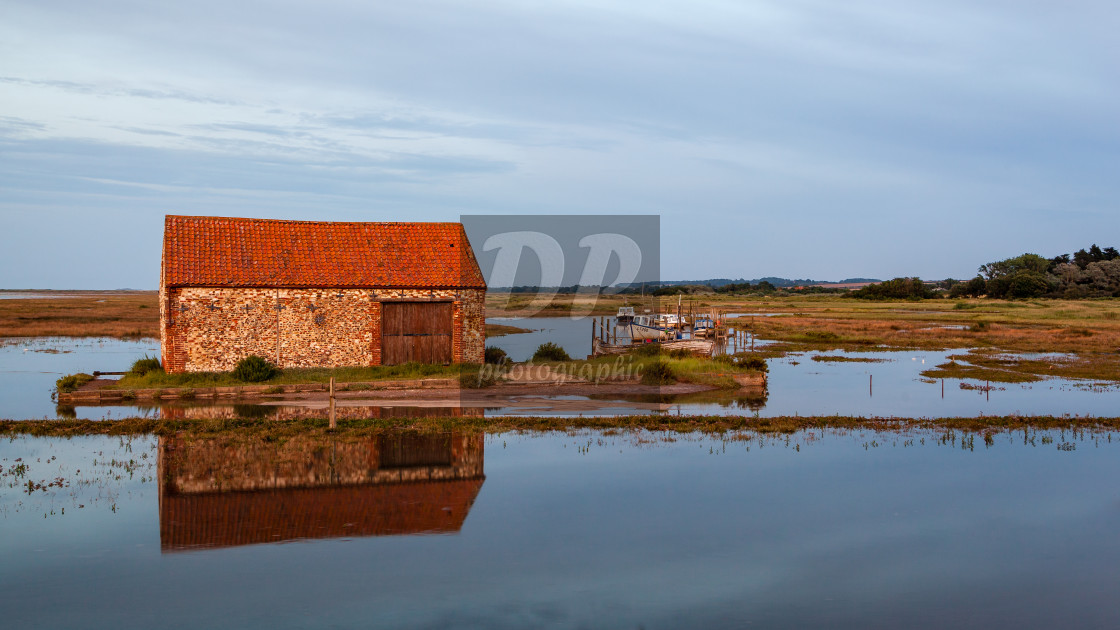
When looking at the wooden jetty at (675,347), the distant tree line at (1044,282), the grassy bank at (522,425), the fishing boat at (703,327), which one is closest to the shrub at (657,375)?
the grassy bank at (522,425)

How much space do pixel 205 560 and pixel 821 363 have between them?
3239cm

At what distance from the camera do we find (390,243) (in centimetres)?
2875

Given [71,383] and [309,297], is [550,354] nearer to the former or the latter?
[309,297]

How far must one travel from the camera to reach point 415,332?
89.7 feet

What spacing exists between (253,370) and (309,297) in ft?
9.10

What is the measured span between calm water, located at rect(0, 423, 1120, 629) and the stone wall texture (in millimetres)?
7920

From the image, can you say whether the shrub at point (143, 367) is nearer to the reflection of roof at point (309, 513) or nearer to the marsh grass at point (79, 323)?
the reflection of roof at point (309, 513)

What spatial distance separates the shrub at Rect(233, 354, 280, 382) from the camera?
2509cm

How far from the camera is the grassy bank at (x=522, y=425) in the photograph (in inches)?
733

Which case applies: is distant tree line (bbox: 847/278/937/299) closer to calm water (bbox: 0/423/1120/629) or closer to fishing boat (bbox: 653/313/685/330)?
fishing boat (bbox: 653/313/685/330)

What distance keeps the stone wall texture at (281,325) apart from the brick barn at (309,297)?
30 millimetres

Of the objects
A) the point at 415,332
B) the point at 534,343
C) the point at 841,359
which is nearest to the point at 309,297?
the point at 415,332

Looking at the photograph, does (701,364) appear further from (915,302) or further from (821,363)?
(915,302)

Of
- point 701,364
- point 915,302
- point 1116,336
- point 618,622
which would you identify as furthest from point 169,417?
point 915,302
